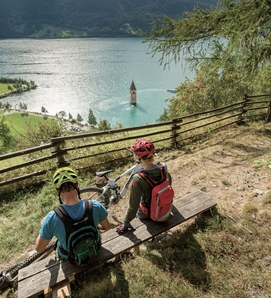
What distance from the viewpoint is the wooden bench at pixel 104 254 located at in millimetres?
2596

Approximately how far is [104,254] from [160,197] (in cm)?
100

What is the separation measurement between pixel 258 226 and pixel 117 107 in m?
80.8

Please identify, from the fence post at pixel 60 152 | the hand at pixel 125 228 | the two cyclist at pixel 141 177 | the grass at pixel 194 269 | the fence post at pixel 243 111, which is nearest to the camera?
the grass at pixel 194 269

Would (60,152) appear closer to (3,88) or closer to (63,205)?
(63,205)

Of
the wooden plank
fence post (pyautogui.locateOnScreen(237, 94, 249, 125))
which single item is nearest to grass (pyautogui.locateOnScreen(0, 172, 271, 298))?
the wooden plank

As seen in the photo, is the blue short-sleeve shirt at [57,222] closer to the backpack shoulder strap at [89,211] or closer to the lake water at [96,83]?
the backpack shoulder strap at [89,211]

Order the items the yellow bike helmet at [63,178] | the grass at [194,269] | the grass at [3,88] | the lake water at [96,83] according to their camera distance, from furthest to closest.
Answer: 1. the grass at [3,88]
2. the lake water at [96,83]
3. the grass at [194,269]
4. the yellow bike helmet at [63,178]

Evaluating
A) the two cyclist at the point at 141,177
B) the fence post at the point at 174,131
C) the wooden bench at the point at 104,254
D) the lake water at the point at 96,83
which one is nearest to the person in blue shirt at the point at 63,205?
the wooden bench at the point at 104,254

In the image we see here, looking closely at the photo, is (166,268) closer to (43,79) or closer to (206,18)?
(206,18)

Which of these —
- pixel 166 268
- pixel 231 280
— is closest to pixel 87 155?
pixel 166 268

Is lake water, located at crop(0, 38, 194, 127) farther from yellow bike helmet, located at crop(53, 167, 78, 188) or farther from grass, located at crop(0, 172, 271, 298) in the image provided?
yellow bike helmet, located at crop(53, 167, 78, 188)

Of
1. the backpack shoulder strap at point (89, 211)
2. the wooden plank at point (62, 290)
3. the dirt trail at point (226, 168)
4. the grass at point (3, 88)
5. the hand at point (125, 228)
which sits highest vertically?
the backpack shoulder strap at point (89, 211)

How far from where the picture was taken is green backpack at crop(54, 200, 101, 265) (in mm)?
2334

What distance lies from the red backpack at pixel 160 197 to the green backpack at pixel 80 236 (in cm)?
80
